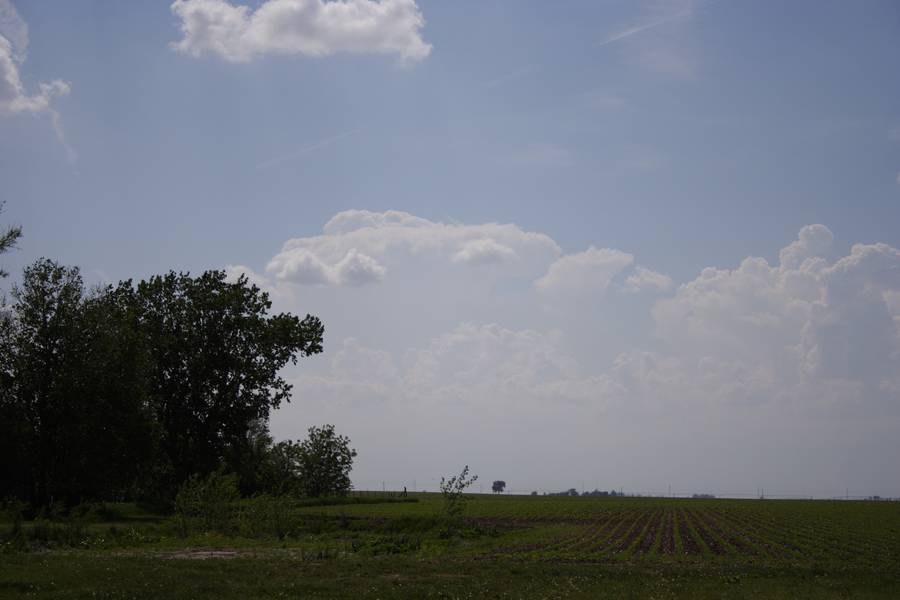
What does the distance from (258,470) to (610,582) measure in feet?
189

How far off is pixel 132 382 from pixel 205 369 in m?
11.4

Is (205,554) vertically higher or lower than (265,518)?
lower

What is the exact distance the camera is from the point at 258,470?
77.6 metres

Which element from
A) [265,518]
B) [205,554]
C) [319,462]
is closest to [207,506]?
[265,518]

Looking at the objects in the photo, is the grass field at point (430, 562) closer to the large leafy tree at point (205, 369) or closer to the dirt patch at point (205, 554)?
the dirt patch at point (205, 554)

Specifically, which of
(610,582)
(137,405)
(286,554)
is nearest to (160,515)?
(137,405)

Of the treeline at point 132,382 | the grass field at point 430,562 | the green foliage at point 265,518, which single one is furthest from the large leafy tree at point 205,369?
the green foliage at point 265,518

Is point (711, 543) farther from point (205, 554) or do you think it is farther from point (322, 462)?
point (322, 462)

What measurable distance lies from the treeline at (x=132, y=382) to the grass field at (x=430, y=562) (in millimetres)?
5944

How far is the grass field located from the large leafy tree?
40.3 feet

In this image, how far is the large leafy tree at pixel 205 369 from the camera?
6619 cm

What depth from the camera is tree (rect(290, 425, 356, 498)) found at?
101188mm

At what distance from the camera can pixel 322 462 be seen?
102625mm

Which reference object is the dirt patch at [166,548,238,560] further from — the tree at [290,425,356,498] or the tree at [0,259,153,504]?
the tree at [290,425,356,498]
